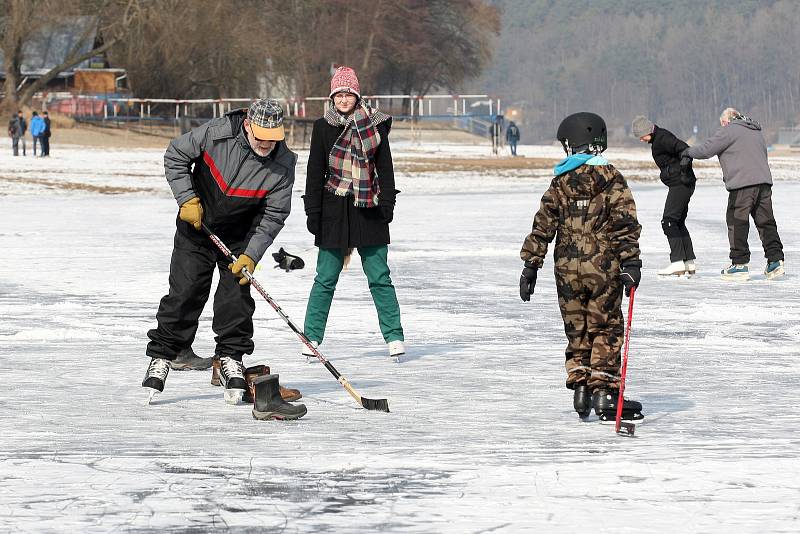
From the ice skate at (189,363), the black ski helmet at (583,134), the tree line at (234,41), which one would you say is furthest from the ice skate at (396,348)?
the tree line at (234,41)

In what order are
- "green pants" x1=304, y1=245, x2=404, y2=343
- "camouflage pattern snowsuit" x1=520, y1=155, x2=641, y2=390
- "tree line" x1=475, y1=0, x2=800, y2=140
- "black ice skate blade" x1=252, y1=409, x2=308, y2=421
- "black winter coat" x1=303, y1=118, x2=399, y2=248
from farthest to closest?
"tree line" x1=475, y1=0, x2=800, y2=140, "green pants" x1=304, y1=245, x2=404, y2=343, "black winter coat" x1=303, y1=118, x2=399, y2=248, "black ice skate blade" x1=252, y1=409, x2=308, y2=421, "camouflage pattern snowsuit" x1=520, y1=155, x2=641, y2=390

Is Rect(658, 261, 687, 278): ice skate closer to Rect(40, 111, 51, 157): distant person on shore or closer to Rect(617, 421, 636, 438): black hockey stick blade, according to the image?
Rect(617, 421, 636, 438): black hockey stick blade

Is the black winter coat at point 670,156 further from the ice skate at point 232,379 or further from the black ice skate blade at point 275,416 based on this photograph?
the black ice skate blade at point 275,416

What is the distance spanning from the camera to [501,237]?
17.5 m

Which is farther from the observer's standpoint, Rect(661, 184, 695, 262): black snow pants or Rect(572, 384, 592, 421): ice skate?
Rect(661, 184, 695, 262): black snow pants

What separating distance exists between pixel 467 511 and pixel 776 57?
187 metres

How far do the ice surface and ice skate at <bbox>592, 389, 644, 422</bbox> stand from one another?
8 centimetres

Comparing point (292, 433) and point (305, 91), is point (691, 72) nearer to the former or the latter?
point (305, 91)

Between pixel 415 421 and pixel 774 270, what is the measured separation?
7.29 meters

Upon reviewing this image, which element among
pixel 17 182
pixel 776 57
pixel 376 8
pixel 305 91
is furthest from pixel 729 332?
pixel 776 57

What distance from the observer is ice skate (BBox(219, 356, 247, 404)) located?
7012 millimetres

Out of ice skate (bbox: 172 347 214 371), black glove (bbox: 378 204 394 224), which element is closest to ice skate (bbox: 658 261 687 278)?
black glove (bbox: 378 204 394 224)

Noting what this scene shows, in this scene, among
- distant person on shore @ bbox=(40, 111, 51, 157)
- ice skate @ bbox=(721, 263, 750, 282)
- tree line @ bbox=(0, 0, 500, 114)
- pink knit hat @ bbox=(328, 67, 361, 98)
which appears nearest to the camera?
pink knit hat @ bbox=(328, 67, 361, 98)

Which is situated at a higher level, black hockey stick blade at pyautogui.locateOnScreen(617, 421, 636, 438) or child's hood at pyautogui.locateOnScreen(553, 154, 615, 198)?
child's hood at pyautogui.locateOnScreen(553, 154, 615, 198)
